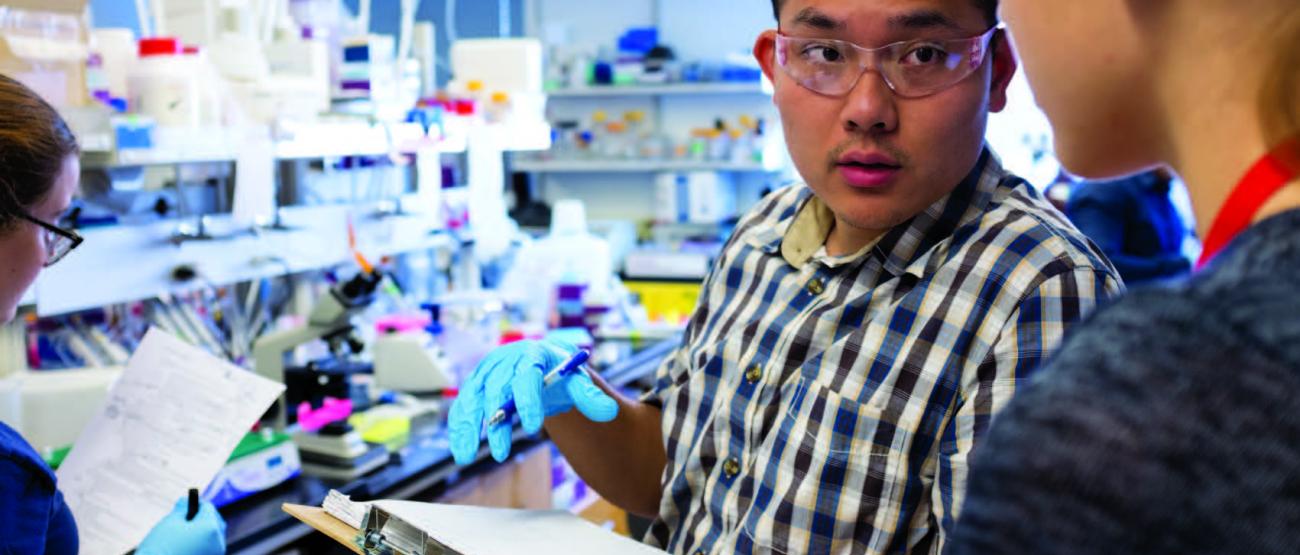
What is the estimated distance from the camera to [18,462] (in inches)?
50.8

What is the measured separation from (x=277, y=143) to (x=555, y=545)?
1563 mm

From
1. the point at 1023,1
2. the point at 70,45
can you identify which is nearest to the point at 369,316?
the point at 70,45

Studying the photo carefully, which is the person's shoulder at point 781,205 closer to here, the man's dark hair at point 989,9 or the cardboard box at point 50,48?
the man's dark hair at point 989,9

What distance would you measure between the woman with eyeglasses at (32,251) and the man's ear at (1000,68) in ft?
4.03

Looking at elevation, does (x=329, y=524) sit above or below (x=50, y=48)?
below

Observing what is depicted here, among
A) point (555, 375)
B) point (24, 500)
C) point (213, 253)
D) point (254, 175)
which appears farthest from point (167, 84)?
point (555, 375)

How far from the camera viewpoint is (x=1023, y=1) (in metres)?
0.68

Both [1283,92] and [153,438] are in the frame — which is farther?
[153,438]

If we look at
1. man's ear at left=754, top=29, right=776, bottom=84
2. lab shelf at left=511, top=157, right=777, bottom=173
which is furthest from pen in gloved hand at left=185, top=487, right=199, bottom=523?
lab shelf at left=511, top=157, right=777, bottom=173

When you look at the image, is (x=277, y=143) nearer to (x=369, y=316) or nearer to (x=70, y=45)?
(x=70, y=45)

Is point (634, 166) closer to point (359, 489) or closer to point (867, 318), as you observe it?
point (359, 489)

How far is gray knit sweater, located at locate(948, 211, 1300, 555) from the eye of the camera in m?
0.49

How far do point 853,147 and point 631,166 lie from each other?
4.28 metres

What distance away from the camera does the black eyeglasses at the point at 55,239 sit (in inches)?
55.5
